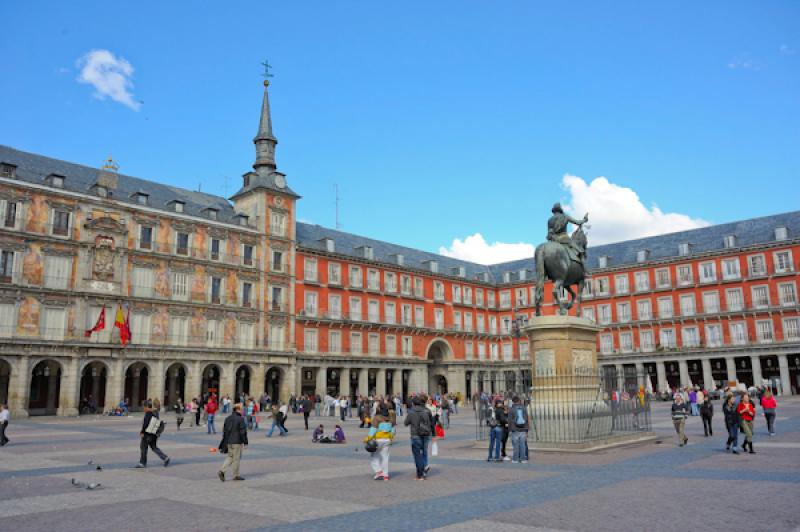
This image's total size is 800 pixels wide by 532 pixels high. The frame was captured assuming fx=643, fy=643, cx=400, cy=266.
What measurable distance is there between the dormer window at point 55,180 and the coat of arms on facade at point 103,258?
4.01m

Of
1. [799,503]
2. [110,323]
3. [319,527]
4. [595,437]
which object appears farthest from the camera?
[110,323]

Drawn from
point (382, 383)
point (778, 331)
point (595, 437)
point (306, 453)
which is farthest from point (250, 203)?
point (778, 331)

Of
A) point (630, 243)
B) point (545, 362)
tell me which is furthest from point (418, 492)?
point (630, 243)

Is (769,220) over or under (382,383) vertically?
over

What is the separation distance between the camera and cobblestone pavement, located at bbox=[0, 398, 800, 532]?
8156mm

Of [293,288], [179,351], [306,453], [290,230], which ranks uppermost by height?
[290,230]

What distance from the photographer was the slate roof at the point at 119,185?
4159 cm

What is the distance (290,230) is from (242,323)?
29.2ft

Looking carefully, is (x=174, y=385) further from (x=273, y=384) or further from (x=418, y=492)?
(x=418, y=492)

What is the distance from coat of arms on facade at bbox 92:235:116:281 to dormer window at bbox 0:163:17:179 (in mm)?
6024

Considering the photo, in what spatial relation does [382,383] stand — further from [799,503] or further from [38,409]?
[799,503]

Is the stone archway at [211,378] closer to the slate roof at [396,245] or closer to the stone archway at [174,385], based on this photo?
the stone archway at [174,385]

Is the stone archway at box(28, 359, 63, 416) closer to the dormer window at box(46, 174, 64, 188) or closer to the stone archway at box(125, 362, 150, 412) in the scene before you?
the stone archway at box(125, 362, 150, 412)

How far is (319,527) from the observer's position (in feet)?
26.0
